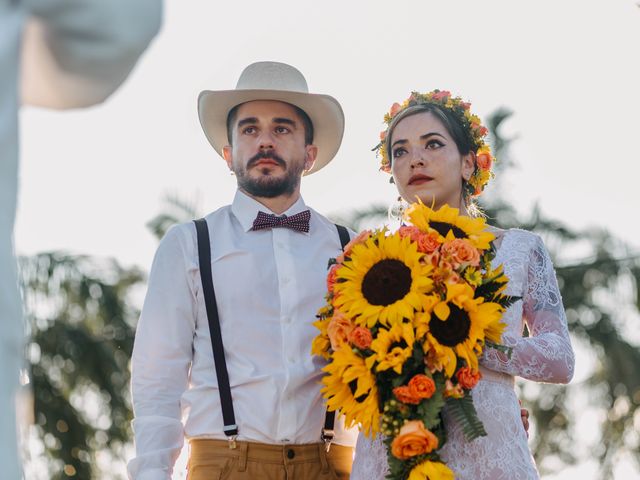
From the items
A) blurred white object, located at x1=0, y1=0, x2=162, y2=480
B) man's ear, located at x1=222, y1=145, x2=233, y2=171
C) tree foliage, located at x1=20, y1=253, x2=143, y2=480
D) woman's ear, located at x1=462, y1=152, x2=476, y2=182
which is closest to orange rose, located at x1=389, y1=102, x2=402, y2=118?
woman's ear, located at x1=462, y1=152, x2=476, y2=182

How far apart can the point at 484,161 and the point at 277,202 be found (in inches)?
39.7

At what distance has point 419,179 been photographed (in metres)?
5.73

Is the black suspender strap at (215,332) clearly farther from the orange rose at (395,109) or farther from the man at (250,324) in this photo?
the orange rose at (395,109)

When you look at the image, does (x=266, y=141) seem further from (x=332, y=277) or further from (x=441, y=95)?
(x=332, y=277)

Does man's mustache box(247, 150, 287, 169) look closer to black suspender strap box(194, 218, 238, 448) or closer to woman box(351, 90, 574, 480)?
black suspender strap box(194, 218, 238, 448)

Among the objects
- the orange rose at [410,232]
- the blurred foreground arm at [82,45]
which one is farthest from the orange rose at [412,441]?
the blurred foreground arm at [82,45]

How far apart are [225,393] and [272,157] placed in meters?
1.19

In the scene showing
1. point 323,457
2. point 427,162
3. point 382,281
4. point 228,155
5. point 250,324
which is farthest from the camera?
point 228,155

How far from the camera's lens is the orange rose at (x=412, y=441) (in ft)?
15.2

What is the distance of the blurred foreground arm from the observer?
281 cm

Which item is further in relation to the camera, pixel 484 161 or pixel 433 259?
pixel 484 161

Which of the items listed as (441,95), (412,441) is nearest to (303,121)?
(441,95)

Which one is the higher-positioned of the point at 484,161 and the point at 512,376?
the point at 484,161

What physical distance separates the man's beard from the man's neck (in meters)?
0.02
